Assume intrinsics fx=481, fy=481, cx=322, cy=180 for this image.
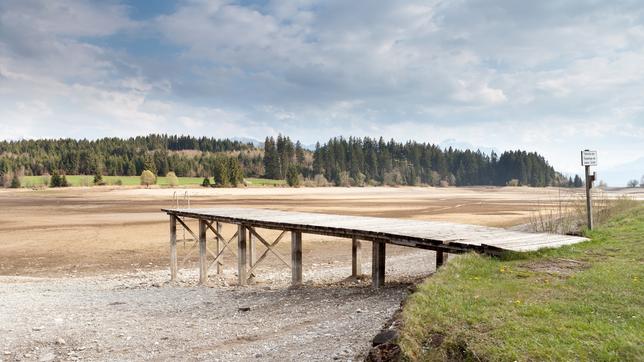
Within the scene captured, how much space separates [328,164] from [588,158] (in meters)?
121

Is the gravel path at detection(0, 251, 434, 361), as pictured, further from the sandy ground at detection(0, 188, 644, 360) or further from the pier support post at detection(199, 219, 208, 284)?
the pier support post at detection(199, 219, 208, 284)

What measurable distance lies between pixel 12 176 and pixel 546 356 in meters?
136

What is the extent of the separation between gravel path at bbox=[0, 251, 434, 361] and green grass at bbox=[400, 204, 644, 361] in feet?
5.87

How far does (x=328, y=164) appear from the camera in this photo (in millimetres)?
135125

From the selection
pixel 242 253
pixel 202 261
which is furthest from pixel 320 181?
pixel 242 253

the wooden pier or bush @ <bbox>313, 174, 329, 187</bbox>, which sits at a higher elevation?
bush @ <bbox>313, 174, 329, 187</bbox>

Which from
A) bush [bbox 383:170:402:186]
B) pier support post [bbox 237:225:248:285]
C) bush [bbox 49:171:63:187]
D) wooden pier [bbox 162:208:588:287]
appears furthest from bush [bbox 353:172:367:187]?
pier support post [bbox 237:225:248:285]

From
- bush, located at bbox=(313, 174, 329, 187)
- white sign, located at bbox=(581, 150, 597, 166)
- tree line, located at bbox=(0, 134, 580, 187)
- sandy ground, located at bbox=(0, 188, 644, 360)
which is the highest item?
tree line, located at bbox=(0, 134, 580, 187)

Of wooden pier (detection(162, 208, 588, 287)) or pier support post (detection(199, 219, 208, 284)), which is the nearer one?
wooden pier (detection(162, 208, 588, 287))

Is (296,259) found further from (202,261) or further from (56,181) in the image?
(56,181)

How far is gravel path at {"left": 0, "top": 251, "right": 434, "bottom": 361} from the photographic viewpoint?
9.03 metres

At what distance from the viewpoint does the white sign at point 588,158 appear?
14617mm

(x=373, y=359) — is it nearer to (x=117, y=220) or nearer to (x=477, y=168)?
(x=117, y=220)

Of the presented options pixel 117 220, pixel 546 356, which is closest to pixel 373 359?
pixel 546 356
